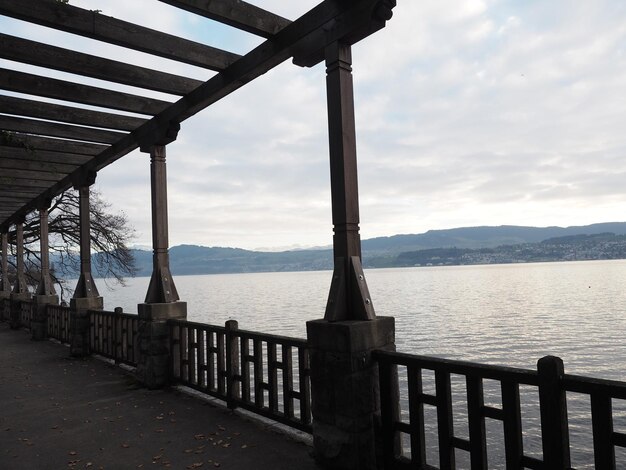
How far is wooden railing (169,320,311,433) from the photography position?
206 inches

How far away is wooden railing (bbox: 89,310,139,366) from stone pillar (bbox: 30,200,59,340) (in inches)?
169

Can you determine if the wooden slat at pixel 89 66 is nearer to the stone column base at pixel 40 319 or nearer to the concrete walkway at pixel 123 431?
the concrete walkway at pixel 123 431

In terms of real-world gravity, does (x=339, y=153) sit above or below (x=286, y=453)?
above

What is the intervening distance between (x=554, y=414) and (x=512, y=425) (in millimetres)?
347

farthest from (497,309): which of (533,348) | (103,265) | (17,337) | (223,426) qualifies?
(223,426)

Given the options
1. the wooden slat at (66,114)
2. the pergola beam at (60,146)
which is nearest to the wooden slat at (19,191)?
the pergola beam at (60,146)

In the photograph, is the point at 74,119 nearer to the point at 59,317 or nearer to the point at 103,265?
the point at 59,317

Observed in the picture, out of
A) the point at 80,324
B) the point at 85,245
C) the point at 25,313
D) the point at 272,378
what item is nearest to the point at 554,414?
the point at 272,378

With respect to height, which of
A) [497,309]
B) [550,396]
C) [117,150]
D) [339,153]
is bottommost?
[497,309]

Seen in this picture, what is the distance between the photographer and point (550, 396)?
10.1ft

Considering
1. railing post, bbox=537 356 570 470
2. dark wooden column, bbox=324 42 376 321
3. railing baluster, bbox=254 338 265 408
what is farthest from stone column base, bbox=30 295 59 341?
railing post, bbox=537 356 570 470

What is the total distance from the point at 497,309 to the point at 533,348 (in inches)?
846

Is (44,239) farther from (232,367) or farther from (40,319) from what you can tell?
(232,367)

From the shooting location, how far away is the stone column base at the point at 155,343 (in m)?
7.59
